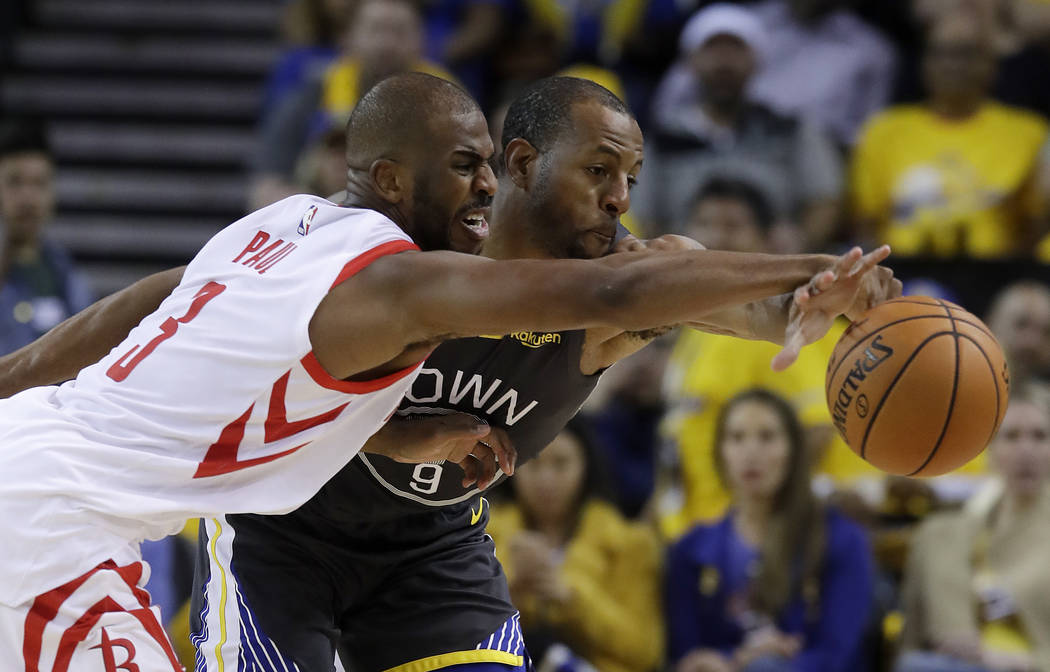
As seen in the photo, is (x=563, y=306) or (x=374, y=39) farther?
(x=374, y=39)

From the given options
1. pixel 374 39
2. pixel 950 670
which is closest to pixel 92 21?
pixel 374 39

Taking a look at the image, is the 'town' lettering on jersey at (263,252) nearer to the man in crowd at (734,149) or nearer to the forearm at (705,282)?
the forearm at (705,282)

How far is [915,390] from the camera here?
3512 millimetres

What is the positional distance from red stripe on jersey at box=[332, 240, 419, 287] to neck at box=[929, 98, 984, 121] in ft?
19.7

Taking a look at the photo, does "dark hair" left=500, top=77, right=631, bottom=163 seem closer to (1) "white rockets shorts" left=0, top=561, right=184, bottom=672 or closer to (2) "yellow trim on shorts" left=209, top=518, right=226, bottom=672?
(2) "yellow trim on shorts" left=209, top=518, right=226, bottom=672

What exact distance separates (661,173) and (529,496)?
2.55 metres

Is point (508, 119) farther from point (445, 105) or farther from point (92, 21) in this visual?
point (92, 21)

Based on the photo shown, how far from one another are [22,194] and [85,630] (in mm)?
4523

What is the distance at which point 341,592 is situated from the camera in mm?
3900

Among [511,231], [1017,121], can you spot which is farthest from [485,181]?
[1017,121]

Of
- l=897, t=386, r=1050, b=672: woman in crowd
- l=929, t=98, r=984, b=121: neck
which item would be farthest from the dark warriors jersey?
l=929, t=98, r=984, b=121: neck

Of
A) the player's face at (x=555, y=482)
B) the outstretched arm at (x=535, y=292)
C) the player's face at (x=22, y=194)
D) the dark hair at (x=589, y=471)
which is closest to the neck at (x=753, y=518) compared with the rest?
the dark hair at (x=589, y=471)

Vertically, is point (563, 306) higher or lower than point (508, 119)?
lower

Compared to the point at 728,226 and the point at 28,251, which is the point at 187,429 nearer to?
the point at 28,251
